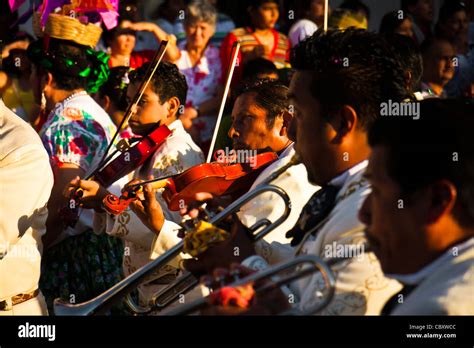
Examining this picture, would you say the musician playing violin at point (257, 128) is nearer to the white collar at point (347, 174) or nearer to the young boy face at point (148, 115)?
the young boy face at point (148, 115)

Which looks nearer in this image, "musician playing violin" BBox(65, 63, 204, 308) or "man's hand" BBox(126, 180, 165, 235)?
"man's hand" BBox(126, 180, 165, 235)

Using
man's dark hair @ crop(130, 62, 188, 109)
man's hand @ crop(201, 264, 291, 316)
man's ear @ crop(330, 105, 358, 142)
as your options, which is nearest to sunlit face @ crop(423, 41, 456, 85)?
man's dark hair @ crop(130, 62, 188, 109)

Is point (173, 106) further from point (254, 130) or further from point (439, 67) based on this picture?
point (439, 67)

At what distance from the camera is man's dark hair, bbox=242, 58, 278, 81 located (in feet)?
21.4

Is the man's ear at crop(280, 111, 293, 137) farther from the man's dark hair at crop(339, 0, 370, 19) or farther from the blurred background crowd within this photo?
the man's dark hair at crop(339, 0, 370, 19)

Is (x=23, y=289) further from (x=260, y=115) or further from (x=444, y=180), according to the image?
(x=444, y=180)

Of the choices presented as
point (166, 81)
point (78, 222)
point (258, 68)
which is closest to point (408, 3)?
point (258, 68)

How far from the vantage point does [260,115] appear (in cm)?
Result: 491

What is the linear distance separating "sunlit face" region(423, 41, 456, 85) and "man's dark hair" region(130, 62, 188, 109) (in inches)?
110

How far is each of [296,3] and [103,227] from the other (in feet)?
13.5

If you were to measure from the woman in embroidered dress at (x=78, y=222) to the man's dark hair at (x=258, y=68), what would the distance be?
1.01 m

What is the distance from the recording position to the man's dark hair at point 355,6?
8.55 m

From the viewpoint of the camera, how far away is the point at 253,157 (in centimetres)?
470

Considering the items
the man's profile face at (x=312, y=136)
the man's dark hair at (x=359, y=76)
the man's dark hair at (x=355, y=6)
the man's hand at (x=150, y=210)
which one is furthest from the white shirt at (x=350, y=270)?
the man's dark hair at (x=355, y=6)
